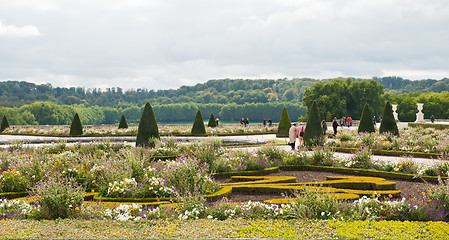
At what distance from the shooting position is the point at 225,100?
11425 cm

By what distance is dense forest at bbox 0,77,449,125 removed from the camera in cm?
5865

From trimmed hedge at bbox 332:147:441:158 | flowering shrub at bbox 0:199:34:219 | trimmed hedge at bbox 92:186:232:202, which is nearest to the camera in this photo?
flowering shrub at bbox 0:199:34:219

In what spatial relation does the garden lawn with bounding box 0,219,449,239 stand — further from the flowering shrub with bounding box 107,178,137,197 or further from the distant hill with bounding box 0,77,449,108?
the distant hill with bounding box 0,77,449,108

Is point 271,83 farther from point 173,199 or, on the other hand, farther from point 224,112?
point 173,199

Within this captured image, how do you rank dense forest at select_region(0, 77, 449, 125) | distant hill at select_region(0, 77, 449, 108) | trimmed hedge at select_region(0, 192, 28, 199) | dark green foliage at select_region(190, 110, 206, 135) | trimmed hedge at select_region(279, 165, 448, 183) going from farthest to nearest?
distant hill at select_region(0, 77, 449, 108) < dense forest at select_region(0, 77, 449, 125) < dark green foliage at select_region(190, 110, 206, 135) < trimmed hedge at select_region(279, 165, 448, 183) < trimmed hedge at select_region(0, 192, 28, 199)

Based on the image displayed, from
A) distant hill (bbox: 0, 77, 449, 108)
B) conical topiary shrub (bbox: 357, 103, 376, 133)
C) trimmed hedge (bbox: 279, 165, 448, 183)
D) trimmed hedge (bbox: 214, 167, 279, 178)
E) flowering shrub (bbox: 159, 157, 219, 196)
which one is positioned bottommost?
trimmed hedge (bbox: 214, 167, 279, 178)

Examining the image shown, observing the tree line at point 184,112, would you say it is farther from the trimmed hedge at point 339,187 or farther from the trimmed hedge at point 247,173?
the trimmed hedge at point 339,187

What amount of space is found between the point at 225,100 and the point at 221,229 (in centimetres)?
10873

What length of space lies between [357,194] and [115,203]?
4871 mm

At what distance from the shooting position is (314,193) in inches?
264

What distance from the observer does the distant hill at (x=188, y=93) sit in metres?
98.2

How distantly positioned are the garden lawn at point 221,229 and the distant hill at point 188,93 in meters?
91.8

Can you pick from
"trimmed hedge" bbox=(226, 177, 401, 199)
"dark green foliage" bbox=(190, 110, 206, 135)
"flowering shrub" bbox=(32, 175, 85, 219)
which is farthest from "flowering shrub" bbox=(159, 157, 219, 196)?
"dark green foliage" bbox=(190, 110, 206, 135)

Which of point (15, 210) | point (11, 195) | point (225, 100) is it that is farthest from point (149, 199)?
point (225, 100)
